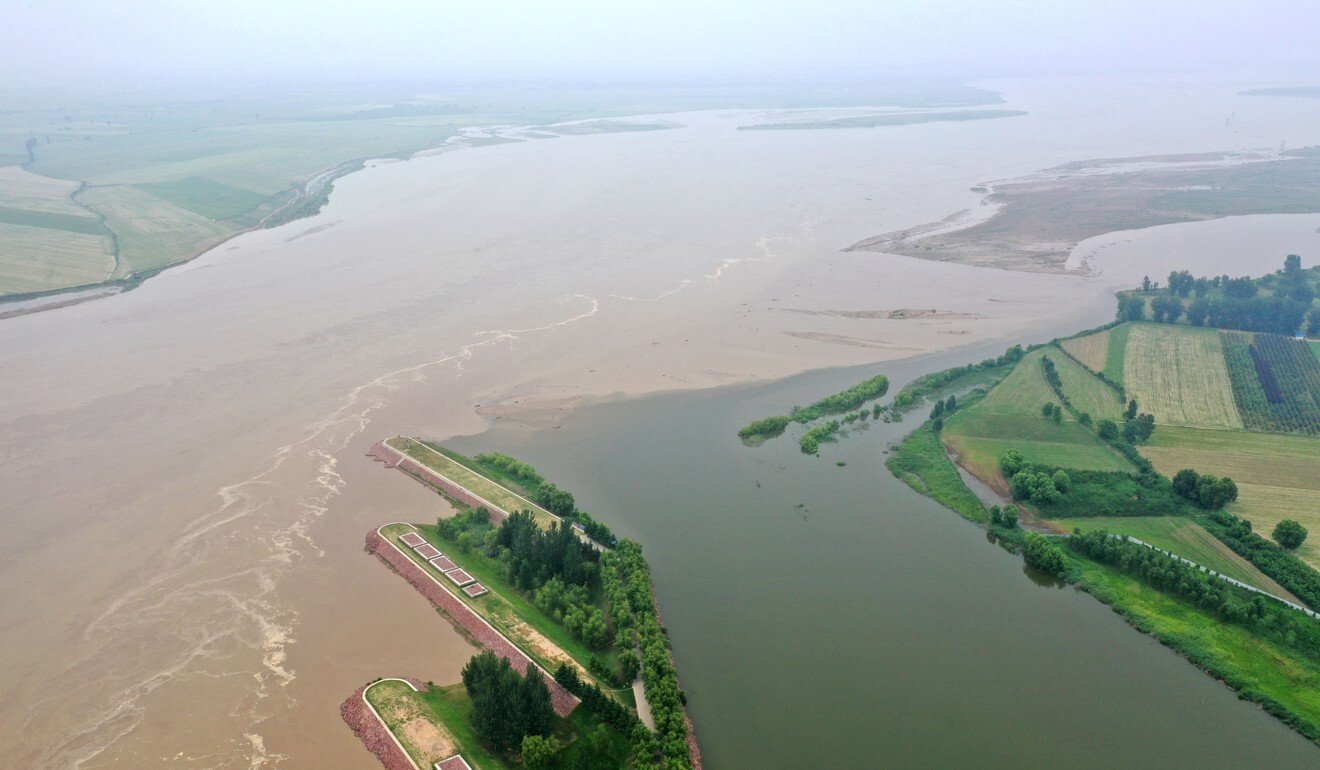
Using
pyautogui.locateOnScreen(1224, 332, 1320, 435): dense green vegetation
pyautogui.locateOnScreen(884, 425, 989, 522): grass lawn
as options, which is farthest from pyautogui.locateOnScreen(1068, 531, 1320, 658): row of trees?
pyautogui.locateOnScreen(1224, 332, 1320, 435): dense green vegetation

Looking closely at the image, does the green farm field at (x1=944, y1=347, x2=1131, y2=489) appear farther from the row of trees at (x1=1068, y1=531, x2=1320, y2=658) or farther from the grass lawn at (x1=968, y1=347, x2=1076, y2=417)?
the row of trees at (x1=1068, y1=531, x2=1320, y2=658)

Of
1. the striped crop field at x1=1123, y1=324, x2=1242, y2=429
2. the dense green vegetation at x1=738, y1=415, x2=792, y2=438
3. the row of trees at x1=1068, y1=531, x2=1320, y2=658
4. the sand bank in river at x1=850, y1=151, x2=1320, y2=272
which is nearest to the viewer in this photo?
the row of trees at x1=1068, y1=531, x2=1320, y2=658

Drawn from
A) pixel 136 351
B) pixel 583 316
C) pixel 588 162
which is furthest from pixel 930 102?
pixel 136 351

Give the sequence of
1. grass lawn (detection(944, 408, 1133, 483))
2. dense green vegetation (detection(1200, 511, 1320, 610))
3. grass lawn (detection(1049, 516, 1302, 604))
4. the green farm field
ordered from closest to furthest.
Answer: dense green vegetation (detection(1200, 511, 1320, 610)) → grass lawn (detection(1049, 516, 1302, 604)) → grass lawn (detection(944, 408, 1133, 483)) → the green farm field

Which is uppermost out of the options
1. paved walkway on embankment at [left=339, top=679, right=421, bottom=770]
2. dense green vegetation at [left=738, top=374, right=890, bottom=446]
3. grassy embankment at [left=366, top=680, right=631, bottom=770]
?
dense green vegetation at [left=738, top=374, right=890, bottom=446]

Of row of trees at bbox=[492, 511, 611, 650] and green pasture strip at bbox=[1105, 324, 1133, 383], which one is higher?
green pasture strip at bbox=[1105, 324, 1133, 383]

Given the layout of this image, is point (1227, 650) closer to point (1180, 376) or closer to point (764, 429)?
point (764, 429)

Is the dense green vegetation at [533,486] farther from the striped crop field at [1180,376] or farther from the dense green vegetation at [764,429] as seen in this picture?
the striped crop field at [1180,376]
